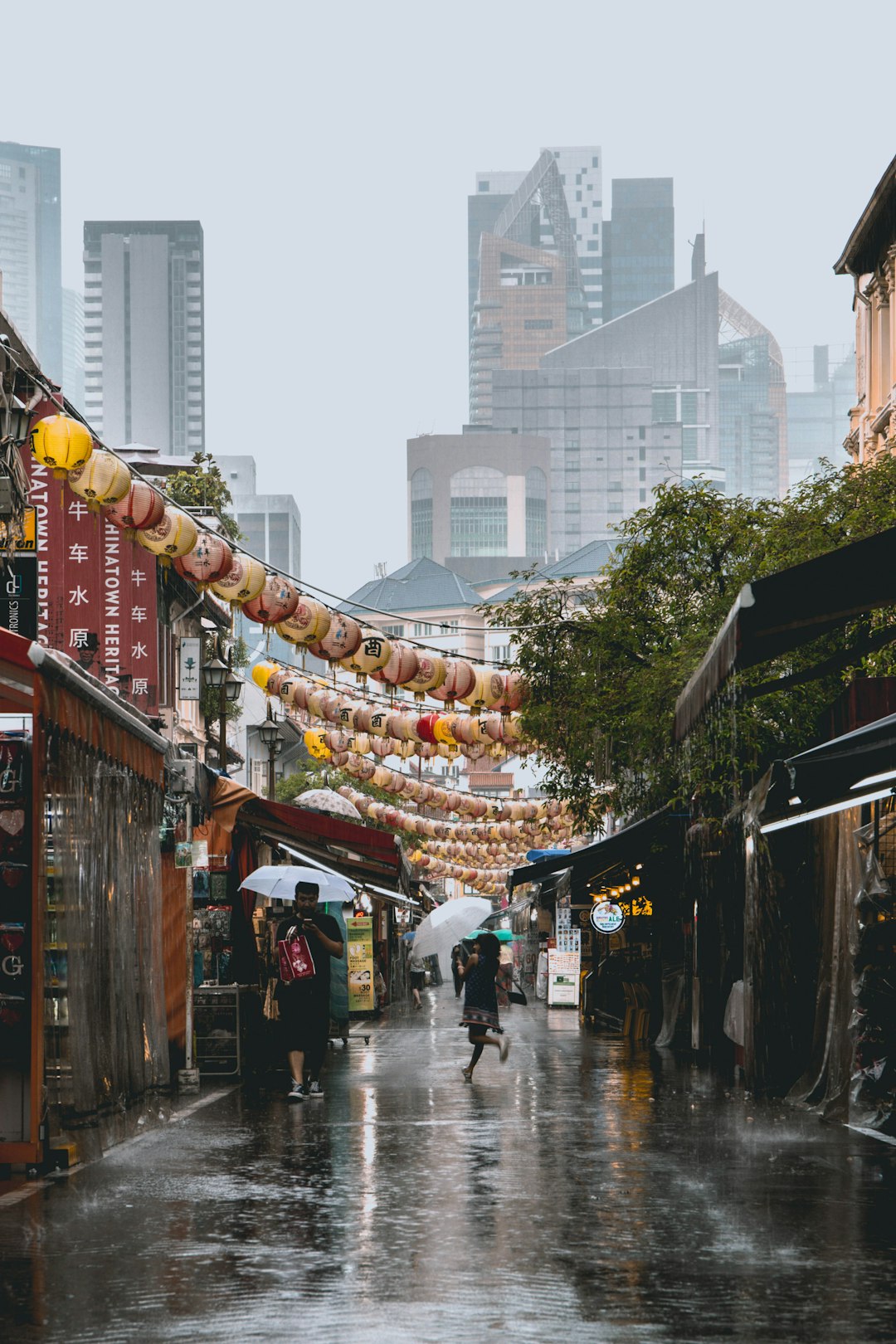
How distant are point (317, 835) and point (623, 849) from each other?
5.69 m

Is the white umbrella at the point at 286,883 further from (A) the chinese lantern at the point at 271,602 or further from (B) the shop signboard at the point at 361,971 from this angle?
(B) the shop signboard at the point at 361,971

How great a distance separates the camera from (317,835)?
2603 centimetres

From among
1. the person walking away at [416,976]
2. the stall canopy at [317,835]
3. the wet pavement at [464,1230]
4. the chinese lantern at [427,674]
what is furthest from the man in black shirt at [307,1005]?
the person walking away at [416,976]

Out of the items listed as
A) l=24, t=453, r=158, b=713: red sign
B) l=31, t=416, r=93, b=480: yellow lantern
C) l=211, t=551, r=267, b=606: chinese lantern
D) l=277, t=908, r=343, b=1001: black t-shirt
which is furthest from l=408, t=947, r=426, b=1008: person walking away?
l=31, t=416, r=93, b=480: yellow lantern

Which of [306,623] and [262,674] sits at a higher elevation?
[262,674]

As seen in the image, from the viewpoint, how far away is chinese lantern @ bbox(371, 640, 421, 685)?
24172 mm

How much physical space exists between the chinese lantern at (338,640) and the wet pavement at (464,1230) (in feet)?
21.3

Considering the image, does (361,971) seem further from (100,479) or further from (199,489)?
(100,479)

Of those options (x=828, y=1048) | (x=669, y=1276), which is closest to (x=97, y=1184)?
(x=669, y=1276)

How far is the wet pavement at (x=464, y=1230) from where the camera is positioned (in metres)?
7.93

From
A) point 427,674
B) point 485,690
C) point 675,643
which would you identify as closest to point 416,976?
point 485,690

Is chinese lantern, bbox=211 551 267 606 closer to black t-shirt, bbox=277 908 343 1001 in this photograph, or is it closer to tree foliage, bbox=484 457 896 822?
black t-shirt, bbox=277 908 343 1001

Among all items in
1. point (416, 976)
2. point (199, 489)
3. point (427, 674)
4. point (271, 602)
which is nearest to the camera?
point (271, 602)

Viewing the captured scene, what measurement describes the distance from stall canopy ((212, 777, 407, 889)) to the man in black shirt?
3.39 metres
